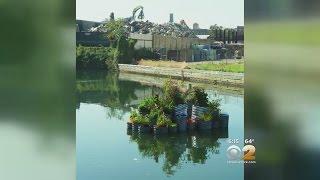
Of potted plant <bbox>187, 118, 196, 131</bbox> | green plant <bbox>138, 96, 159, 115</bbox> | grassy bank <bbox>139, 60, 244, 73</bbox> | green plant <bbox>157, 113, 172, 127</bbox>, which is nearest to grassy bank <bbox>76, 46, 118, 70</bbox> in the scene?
grassy bank <bbox>139, 60, 244, 73</bbox>

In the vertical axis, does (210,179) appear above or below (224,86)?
below

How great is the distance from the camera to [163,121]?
3.85 meters

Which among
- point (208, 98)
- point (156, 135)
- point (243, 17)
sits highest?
point (243, 17)

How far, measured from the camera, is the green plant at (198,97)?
3869mm

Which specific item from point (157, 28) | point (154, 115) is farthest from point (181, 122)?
point (157, 28)

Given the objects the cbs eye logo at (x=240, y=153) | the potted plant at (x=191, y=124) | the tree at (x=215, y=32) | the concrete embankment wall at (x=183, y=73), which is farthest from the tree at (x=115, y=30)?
the cbs eye logo at (x=240, y=153)

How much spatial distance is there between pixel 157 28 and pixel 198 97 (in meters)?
0.52

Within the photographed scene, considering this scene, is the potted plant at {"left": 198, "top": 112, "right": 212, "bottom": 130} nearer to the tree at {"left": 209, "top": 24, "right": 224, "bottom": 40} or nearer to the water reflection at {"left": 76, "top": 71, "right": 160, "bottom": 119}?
the water reflection at {"left": 76, "top": 71, "right": 160, "bottom": 119}

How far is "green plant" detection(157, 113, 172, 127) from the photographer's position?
3.84 metres
